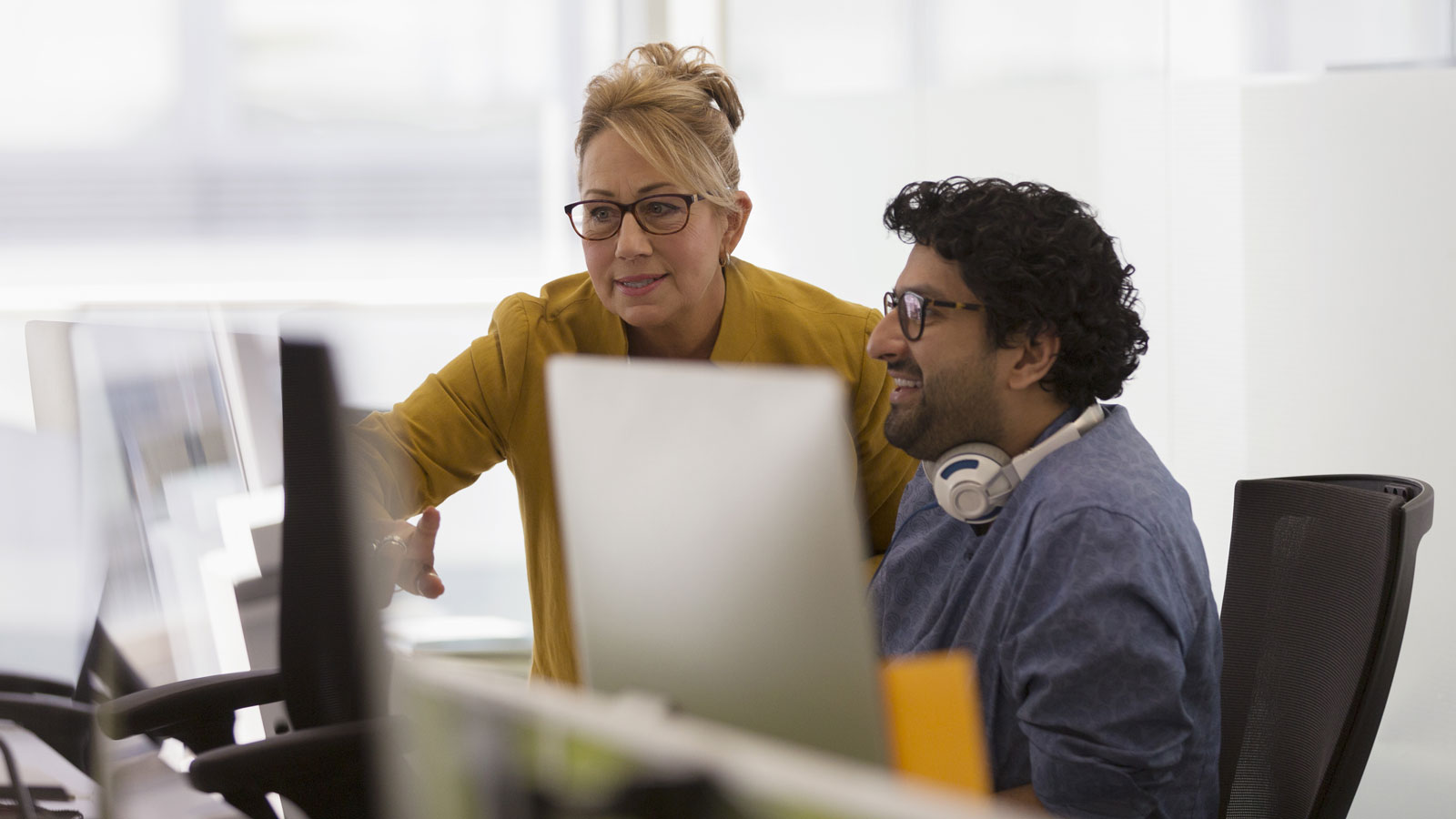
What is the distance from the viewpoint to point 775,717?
2.03 feet

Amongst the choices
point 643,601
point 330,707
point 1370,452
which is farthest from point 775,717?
point 1370,452

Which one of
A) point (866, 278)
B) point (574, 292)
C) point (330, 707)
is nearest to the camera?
point (330, 707)

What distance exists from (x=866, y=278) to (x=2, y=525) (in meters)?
2.51

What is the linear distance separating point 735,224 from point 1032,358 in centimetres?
57

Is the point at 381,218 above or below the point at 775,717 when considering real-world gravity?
above

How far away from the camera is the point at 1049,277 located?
4.07ft

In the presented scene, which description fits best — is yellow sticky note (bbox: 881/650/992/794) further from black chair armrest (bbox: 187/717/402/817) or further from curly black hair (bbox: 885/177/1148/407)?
curly black hair (bbox: 885/177/1148/407)

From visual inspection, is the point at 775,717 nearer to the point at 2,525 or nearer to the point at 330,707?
→ the point at 330,707

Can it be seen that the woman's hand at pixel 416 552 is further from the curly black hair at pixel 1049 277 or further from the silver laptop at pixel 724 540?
the curly black hair at pixel 1049 277

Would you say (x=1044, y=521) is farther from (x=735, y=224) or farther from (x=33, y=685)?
(x=33, y=685)

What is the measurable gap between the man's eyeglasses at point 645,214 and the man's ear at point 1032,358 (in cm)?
52

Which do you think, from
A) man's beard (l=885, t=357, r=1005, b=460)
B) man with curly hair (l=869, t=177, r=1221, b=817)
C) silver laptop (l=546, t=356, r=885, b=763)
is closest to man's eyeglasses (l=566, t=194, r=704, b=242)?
man with curly hair (l=869, t=177, r=1221, b=817)

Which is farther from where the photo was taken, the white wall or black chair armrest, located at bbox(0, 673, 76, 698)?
Result: the white wall

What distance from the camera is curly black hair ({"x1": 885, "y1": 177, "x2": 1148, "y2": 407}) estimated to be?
1229mm
